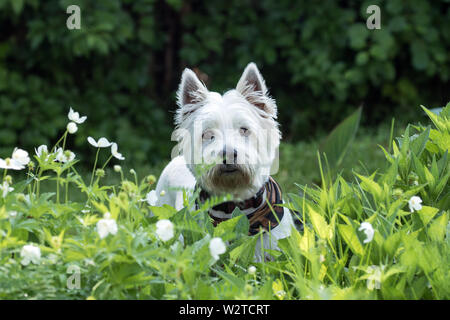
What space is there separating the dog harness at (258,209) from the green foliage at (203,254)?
1.53 ft

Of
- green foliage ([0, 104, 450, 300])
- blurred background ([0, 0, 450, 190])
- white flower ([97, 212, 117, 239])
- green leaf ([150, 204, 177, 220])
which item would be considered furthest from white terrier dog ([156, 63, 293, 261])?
blurred background ([0, 0, 450, 190])

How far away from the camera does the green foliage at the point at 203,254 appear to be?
183 cm

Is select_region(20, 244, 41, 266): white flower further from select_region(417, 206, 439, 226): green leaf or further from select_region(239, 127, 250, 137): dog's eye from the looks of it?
select_region(239, 127, 250, 137): dog's eye

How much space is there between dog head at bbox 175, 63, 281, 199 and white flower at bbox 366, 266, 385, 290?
3.80 feet

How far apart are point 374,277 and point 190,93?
1.75m

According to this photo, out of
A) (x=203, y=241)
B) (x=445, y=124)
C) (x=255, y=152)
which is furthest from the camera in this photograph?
(x=255, y=152)

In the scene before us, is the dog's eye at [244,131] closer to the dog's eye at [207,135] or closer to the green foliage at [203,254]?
the dog's eye at [207,135]

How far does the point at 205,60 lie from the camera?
797 centimetres

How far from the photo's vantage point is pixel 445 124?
9.61 feet

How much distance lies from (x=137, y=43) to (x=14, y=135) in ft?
6.24

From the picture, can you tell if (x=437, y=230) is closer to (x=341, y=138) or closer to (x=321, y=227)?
(x=321, y=227)

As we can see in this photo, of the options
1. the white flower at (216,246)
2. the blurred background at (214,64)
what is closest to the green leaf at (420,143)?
the white flower at (216,246)
